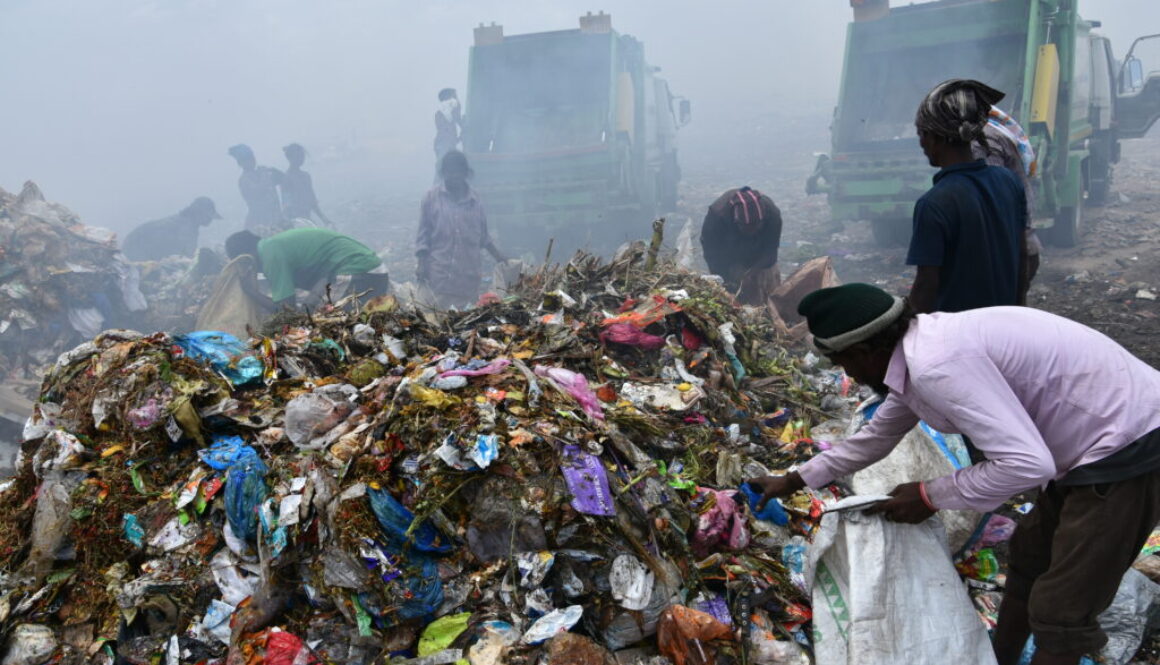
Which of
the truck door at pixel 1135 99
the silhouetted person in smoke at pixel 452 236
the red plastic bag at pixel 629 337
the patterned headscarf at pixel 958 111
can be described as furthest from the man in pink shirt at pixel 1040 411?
the truck door at pixel 1135 99

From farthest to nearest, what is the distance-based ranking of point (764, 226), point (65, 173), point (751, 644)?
point (65, 173) < point (764, 226) < point (751, 644)

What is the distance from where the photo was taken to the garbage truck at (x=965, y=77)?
7.23 metres

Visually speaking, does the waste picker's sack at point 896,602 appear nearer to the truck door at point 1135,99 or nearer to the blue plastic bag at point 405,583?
the blue plastic bag at point 405,583

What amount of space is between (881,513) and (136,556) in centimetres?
264

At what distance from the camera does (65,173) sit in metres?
26.8

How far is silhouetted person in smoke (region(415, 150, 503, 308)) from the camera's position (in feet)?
25.3

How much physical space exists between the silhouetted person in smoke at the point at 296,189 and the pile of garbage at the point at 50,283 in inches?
164

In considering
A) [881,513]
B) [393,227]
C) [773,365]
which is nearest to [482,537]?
[881,513]

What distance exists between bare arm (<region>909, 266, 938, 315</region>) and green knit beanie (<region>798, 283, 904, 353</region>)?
3.72 feet

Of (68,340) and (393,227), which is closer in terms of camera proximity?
(68,340)

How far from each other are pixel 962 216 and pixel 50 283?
940 centimetres

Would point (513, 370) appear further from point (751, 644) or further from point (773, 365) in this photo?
point (773, 365)

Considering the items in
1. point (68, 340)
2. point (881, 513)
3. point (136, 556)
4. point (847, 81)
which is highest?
point (847, 81)

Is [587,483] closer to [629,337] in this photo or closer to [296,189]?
[629,337]
